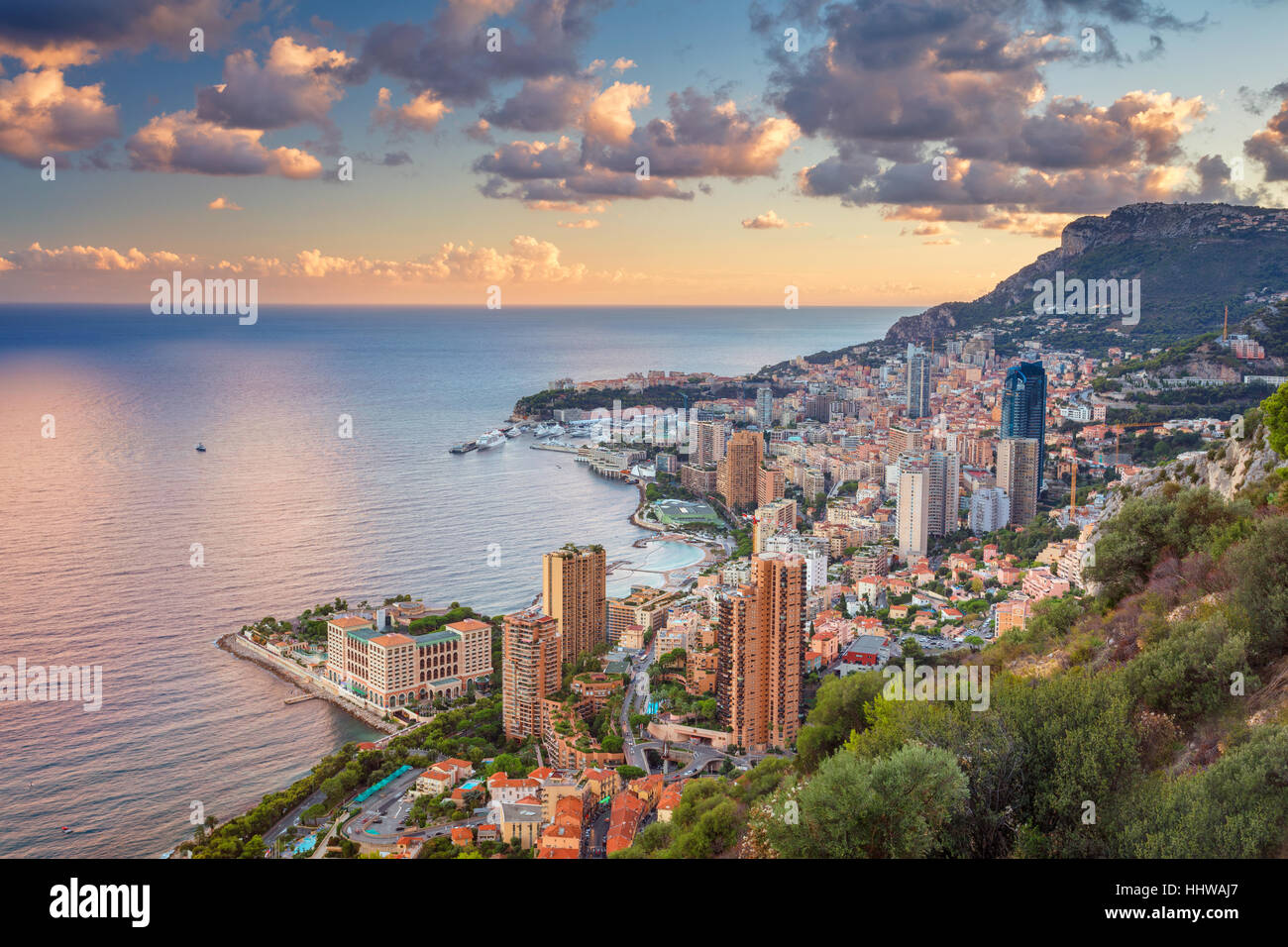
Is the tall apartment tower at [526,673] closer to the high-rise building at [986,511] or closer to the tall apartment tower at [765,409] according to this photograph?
the high-rise building at [986,511]

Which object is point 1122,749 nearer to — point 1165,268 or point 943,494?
point 943,494

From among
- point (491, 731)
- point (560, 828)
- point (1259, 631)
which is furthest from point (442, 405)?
point (1259, 631)

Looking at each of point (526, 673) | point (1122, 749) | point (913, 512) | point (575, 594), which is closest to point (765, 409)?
point (913, 512)

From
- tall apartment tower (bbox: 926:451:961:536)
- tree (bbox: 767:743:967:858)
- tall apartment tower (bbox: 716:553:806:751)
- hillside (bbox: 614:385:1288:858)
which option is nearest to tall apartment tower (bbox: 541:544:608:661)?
tall apartment tower (bbox: 716:553:806:751)

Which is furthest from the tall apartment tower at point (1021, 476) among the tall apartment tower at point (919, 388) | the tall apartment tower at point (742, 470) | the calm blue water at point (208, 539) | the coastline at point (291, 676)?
the coastline at point (291, 676)

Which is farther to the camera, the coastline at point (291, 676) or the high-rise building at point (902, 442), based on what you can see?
the high-rise building at point (902, 442)
